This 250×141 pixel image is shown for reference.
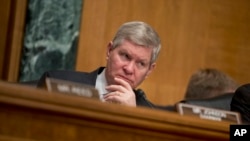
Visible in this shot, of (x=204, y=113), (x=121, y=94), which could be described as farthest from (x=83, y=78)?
(x=204, y=113)

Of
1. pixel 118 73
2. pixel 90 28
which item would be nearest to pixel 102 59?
pixel 90 28

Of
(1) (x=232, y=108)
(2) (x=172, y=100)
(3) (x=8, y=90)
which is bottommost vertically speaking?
(2) (x=172, y=100)

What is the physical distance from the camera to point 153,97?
4086 mm

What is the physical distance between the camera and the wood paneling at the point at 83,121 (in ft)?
4.85

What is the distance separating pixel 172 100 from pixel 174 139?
2.51 meters

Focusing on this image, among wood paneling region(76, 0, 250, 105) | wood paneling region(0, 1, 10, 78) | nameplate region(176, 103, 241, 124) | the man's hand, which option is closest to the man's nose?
the man's hand

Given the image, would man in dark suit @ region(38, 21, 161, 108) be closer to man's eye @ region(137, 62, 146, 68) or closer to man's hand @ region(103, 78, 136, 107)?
man's eye @ region(137, 62, 146, 68)

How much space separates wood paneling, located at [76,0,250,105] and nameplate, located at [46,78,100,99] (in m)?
2.19

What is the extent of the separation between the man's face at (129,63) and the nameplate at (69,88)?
863 millimetres

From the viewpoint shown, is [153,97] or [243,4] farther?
[243,4]

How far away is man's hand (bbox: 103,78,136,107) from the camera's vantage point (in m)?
2.16

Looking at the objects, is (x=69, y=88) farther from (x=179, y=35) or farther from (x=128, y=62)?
(x=179, y=35)

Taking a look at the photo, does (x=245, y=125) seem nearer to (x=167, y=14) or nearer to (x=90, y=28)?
(x=90, y=28)

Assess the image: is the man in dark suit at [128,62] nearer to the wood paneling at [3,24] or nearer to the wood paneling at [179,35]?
the wood paneling at [3,24]
